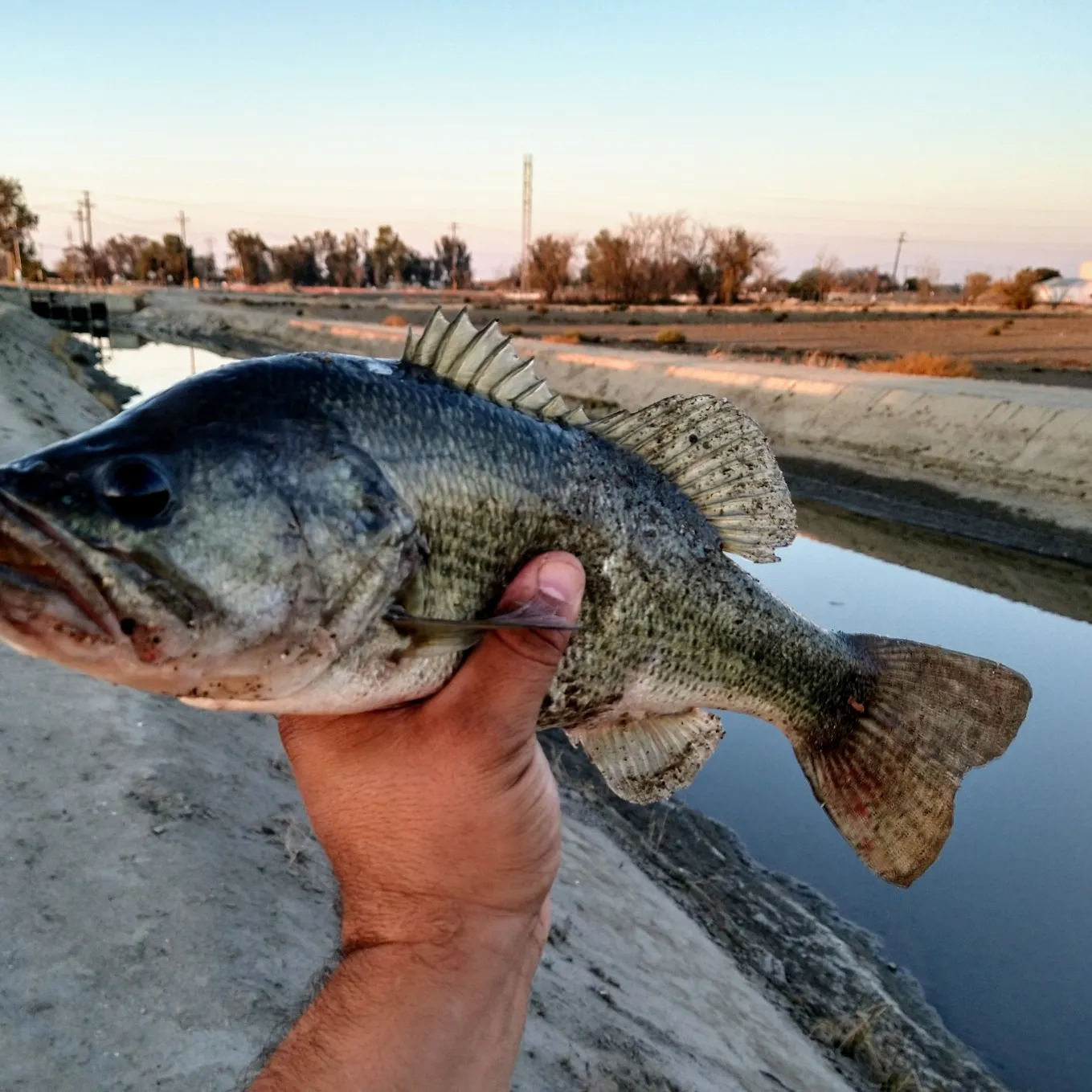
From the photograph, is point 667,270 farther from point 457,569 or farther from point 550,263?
point 457,569

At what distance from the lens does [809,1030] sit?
4.31m

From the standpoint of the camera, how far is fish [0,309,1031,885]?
1.70 m

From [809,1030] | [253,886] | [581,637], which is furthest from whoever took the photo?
[809,1030]

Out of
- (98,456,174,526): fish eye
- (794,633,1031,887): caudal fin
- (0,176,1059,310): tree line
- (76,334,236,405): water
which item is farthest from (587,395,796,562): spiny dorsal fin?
(0,176,1059,310): tree line

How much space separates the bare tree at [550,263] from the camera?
77.8 m

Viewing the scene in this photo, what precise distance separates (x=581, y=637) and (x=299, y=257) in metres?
129

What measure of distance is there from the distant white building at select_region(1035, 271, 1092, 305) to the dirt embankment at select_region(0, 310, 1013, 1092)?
83.8 m

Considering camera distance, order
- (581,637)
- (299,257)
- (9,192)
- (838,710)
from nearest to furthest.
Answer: (581,637), (838,710), (9,192), (299,257)

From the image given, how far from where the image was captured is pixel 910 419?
54.7 ft

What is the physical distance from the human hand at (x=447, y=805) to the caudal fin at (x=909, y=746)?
1377 millimetres

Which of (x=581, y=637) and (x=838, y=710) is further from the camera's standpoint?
(x=838, y=710)

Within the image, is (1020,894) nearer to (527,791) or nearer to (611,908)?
(611,908)

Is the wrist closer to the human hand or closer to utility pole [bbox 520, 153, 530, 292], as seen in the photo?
the human hand

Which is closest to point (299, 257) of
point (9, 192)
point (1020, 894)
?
point (9, 192)
